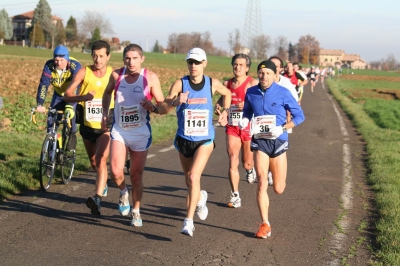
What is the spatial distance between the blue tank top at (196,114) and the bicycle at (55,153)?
110 inches

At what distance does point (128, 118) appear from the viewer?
727 centimetres

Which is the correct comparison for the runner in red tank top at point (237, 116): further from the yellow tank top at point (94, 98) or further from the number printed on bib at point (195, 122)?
the number printed on bib at point (195, 122)

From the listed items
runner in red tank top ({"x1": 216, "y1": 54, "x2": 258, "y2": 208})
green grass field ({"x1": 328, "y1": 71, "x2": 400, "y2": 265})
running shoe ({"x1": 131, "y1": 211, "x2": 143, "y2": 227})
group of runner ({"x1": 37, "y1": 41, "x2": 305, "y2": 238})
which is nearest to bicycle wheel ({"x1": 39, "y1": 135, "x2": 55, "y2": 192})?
group of runner ({"x1": 37, "y1": 41, "x2": 305, "y2": 238})

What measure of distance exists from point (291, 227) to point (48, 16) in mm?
145781

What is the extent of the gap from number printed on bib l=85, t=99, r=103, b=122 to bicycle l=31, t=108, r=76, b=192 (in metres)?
0.94

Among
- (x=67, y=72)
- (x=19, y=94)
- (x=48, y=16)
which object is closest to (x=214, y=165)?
(x=67, y=72)

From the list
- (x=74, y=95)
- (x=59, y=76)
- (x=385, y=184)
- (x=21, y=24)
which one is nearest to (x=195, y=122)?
(x=74, y=95)

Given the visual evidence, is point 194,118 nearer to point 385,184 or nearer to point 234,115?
point 234,115

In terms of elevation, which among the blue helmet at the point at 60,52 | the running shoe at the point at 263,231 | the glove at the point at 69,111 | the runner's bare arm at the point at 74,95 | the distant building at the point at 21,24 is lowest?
the running shoe at the point at 263,231

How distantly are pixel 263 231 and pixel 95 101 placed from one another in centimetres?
306

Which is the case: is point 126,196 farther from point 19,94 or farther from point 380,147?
point 19,94

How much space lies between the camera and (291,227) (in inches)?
299

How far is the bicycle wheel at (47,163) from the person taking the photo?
922 cm

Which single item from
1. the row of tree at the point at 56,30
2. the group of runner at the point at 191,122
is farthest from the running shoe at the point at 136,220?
the row of tree at the point at 56,30
